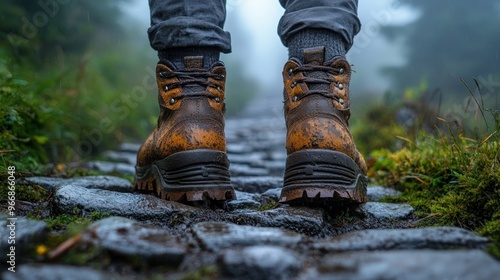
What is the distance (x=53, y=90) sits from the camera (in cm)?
478

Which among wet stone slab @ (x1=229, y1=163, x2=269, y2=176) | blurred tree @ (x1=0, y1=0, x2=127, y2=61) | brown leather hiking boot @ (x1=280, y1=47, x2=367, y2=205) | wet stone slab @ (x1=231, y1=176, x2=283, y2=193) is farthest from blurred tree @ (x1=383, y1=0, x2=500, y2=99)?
brown leather hiking boot @ (x1=280, y1=47, x2=367, y2=205)

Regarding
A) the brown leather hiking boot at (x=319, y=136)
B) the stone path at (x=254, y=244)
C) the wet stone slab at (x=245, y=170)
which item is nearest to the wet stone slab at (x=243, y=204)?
the stone path at (x=254, y=244)

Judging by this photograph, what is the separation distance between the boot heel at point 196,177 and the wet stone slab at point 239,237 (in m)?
0.51

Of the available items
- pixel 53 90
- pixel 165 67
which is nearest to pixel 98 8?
pixel 53 90

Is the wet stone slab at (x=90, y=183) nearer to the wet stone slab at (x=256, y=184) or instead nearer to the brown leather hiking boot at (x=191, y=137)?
the brown leather hiking boot at (x=191, y=137)

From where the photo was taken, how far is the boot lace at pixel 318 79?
203 cm

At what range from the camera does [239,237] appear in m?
1.33

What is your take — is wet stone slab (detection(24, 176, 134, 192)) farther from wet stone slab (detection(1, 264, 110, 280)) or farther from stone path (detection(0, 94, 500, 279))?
wet stone slab (detection(1, 264, 110, 280))

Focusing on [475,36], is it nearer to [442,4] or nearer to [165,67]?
[442,4]

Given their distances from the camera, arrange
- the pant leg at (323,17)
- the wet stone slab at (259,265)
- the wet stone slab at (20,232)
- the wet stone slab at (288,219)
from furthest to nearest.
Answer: the pant leg at (323,17)
the wet stone slab at (288,219)
the wet stone slab at (20,232)
the wet stone slab at (259,265)

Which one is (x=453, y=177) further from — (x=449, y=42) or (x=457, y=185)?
(x=449, y=42)

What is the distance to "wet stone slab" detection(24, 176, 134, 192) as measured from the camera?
7.87 feet

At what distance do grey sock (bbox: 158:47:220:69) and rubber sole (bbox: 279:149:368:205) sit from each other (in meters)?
0.64

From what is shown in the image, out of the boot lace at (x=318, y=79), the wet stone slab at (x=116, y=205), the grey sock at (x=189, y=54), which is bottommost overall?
the wet stone slab at (x=116, y=205)
